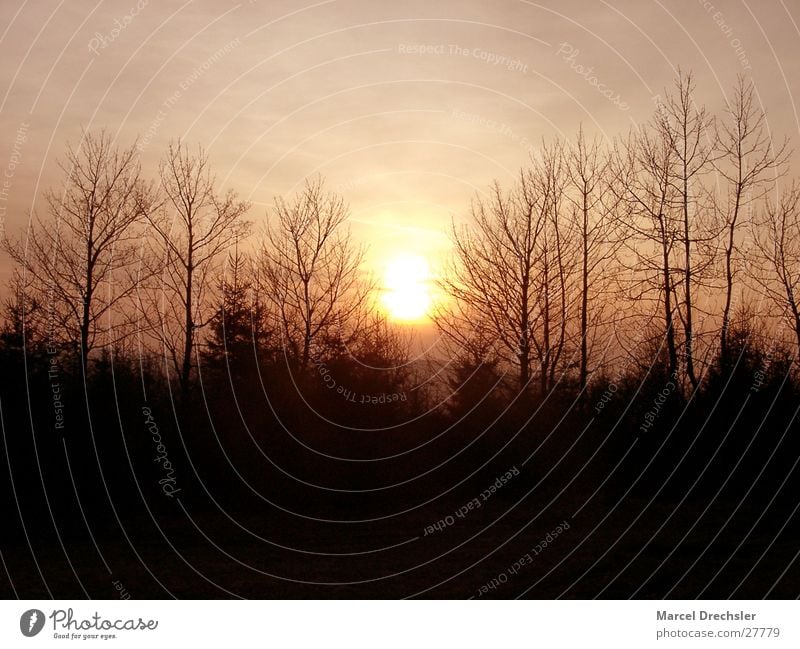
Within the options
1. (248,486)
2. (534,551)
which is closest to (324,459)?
(248,486)

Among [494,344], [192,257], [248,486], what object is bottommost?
[248,486]

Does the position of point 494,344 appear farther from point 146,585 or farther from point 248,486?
point 146,585

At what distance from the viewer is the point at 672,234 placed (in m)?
16.3

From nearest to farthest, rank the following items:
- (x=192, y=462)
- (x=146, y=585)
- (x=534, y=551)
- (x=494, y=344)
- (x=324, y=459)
A: 1. (x=146, y=585)
2. (x=534, y=551)
3. (x=192, y=462)
4. (x=324, y=459)
5. (x=494, y=344)

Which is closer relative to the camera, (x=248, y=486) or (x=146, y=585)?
(x=146, y=585)

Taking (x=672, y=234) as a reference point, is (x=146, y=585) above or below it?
below

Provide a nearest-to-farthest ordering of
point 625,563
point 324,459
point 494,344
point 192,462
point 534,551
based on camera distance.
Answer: point 625,563 < point 534,551 < point 192,462 < point 324,459 < point 494,344

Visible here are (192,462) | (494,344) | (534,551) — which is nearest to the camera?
(534,551)

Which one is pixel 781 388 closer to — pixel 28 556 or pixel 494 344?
pixel 494 344

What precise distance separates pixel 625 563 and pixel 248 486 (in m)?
7.85

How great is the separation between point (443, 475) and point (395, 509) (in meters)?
1.80

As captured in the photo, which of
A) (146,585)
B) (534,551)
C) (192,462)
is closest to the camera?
(146,585)
